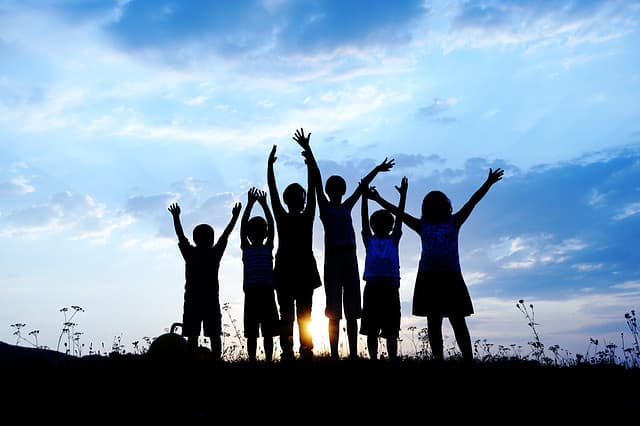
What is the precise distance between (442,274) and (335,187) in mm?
2061

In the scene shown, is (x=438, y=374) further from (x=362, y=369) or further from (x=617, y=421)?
(x=617, y=421)

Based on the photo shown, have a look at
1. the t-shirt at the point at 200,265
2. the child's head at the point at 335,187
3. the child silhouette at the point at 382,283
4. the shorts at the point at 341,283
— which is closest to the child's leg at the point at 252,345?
the t-shirt at the point at 200,265

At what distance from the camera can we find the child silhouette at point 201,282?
10.2 m

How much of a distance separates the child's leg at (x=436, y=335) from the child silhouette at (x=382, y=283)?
86 centimetres

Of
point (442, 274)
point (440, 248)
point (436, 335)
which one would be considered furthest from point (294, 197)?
point (436, 335)

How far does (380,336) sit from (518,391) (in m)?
3.04

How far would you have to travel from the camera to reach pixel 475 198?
8836mm

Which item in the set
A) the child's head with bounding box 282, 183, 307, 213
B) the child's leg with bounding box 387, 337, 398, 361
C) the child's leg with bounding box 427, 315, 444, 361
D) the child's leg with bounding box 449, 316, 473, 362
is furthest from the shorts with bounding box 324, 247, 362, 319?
the child's leg with bounding box 449, 316, 473, 362

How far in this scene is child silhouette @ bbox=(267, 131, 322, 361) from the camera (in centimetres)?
907

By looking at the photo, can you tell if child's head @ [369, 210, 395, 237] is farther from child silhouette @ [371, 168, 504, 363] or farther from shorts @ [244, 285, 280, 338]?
shorts @ [244, 285, 280, 338]

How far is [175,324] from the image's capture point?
9.98 meters

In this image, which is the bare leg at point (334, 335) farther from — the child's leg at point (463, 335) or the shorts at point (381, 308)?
the child's leg at point (463, 335)

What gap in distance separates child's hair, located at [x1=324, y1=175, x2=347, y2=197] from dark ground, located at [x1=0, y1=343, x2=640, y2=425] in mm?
2449

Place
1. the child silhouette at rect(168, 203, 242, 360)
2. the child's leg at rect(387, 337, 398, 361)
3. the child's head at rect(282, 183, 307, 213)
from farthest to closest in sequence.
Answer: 1. the child silhouette at rect(168, 203, 242, 360)
2. the child's leg at rect(387, 337, 398, 361)
3. the child's head at rect(282, 183, 307, 213)
